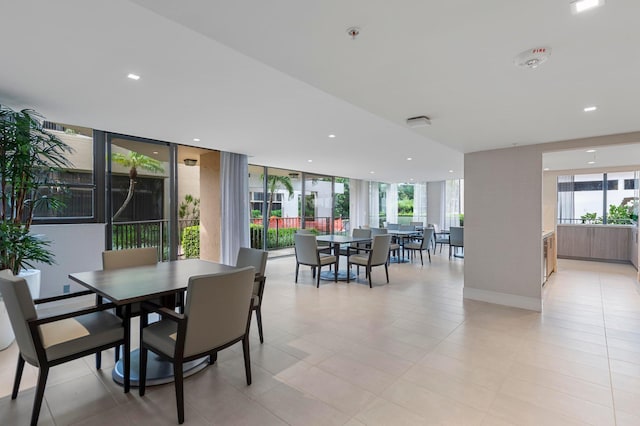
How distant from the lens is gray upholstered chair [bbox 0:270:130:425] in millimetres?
1738

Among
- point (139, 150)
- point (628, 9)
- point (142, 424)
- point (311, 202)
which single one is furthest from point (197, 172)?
point (628, 9)

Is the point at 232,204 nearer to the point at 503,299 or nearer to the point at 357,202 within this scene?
the point at 503,299

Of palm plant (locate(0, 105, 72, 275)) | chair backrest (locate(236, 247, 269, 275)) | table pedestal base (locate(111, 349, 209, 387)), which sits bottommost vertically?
table pedestal base (locate(111, 349, 209, 387))

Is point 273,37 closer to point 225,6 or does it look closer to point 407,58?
point 225,6

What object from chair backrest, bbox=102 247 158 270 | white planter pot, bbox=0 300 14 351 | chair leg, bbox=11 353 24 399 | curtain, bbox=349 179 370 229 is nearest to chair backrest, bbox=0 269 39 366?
chair leg, bbox=11 353 24 399

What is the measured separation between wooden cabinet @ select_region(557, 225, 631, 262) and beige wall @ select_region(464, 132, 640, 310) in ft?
15.8

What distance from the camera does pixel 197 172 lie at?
727 cm

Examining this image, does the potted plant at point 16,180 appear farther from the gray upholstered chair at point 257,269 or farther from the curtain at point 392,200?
the curtain at point 392,200

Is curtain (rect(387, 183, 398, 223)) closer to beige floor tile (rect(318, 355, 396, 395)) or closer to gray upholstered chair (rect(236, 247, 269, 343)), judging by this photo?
gray upholstered chair (rect(236, 247, 269, 343))

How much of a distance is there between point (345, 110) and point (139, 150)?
3.67 metres

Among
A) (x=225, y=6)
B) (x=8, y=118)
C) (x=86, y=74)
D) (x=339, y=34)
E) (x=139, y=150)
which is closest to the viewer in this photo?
(x=225, y=6)

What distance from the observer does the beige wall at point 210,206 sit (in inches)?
240

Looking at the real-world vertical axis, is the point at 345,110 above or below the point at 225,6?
above

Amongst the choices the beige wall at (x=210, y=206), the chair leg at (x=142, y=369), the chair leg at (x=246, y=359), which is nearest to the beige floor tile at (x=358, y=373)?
the chair leg at (x=246, y=359)
